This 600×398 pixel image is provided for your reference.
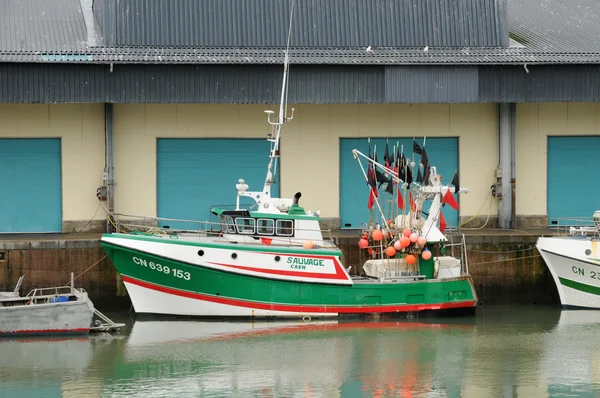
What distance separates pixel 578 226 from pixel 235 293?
406 inches

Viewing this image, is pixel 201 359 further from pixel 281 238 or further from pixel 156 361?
pixel 281 238

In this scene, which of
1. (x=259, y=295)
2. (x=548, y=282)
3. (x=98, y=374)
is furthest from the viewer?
(x=548, y=282)

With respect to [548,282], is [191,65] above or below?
above

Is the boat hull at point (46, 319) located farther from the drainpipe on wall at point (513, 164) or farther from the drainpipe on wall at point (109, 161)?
the drainpipe on wall at point (513, 164)

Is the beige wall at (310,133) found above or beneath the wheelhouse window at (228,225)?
above

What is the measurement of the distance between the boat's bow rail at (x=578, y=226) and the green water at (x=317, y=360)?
2.39 m

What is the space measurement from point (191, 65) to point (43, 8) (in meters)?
5.15

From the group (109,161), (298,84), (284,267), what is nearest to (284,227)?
(284,267)

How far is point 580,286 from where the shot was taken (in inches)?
1175

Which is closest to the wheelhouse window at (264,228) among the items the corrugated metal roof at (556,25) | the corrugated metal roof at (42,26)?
the corrugated metal roof at (42,26)

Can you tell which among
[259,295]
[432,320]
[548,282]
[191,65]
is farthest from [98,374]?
[548,282]

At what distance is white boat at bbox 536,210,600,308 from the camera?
29406 mm

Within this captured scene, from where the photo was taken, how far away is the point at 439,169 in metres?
33.5

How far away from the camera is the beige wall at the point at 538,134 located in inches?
1325
